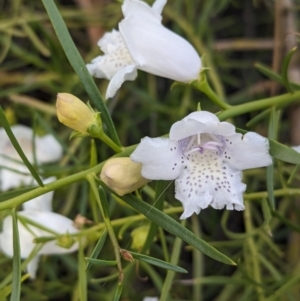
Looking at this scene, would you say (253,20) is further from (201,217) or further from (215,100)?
(215,100)

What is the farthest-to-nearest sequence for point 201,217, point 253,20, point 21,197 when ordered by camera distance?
point 253,20
point 201,217
point 21,197

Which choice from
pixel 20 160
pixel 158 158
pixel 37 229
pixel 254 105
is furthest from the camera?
pixel 20 160

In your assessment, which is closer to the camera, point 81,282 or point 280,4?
point 81,282

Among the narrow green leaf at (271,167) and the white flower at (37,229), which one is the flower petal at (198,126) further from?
the white flower at (37,229)

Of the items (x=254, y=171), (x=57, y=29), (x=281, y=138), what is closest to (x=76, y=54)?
(x=57, y=29)

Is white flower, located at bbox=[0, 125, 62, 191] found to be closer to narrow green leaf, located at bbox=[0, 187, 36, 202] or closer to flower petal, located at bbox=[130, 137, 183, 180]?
narrow green leaf, located at bbox=[0, 187, 36, 202]

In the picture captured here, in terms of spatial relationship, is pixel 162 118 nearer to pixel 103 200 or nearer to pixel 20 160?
pixel 20 160

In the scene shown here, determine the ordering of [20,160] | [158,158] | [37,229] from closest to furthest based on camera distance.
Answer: [158,158], [37,229], [20,160]

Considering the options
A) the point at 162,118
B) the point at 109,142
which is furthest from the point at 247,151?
the point at 162,118
